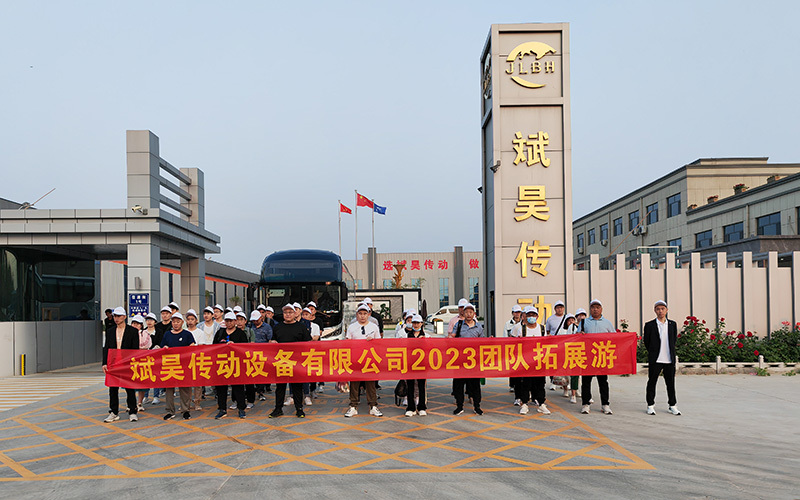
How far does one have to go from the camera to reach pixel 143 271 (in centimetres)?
1573

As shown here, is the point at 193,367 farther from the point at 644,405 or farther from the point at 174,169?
the point at 174,169

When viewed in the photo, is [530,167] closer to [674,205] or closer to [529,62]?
[529,62]

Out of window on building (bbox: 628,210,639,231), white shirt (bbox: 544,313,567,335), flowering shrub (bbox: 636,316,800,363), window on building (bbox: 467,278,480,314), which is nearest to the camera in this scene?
white shirt (bbox: 544,313,567,335)

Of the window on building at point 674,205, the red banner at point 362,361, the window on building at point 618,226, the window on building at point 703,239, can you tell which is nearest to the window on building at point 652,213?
the window on building at point 674,205

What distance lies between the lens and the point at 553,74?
1496cm

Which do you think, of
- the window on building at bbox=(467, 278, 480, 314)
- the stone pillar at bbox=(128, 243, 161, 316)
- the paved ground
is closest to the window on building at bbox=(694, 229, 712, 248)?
the window on building at bbox=(467, 278, 480, 314)

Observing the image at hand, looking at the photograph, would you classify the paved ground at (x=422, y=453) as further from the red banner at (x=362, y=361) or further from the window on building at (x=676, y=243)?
the window on building at (x=676, y=243)

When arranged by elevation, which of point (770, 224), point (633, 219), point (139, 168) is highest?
point (633, 219)

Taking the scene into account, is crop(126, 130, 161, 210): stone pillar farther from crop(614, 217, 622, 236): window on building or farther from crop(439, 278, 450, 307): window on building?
crop(439, 278, 450, 307): window on building

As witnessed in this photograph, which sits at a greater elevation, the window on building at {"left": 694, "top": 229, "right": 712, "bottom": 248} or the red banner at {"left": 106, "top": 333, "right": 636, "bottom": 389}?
the window on building at {"left": 694, "top": 229, "right": 712, "bottom": 248}

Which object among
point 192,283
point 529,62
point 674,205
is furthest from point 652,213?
point 192,283

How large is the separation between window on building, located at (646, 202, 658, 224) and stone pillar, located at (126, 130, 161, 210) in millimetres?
35207

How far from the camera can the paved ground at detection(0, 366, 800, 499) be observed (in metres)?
5.87

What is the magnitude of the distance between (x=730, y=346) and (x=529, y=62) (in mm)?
8787
